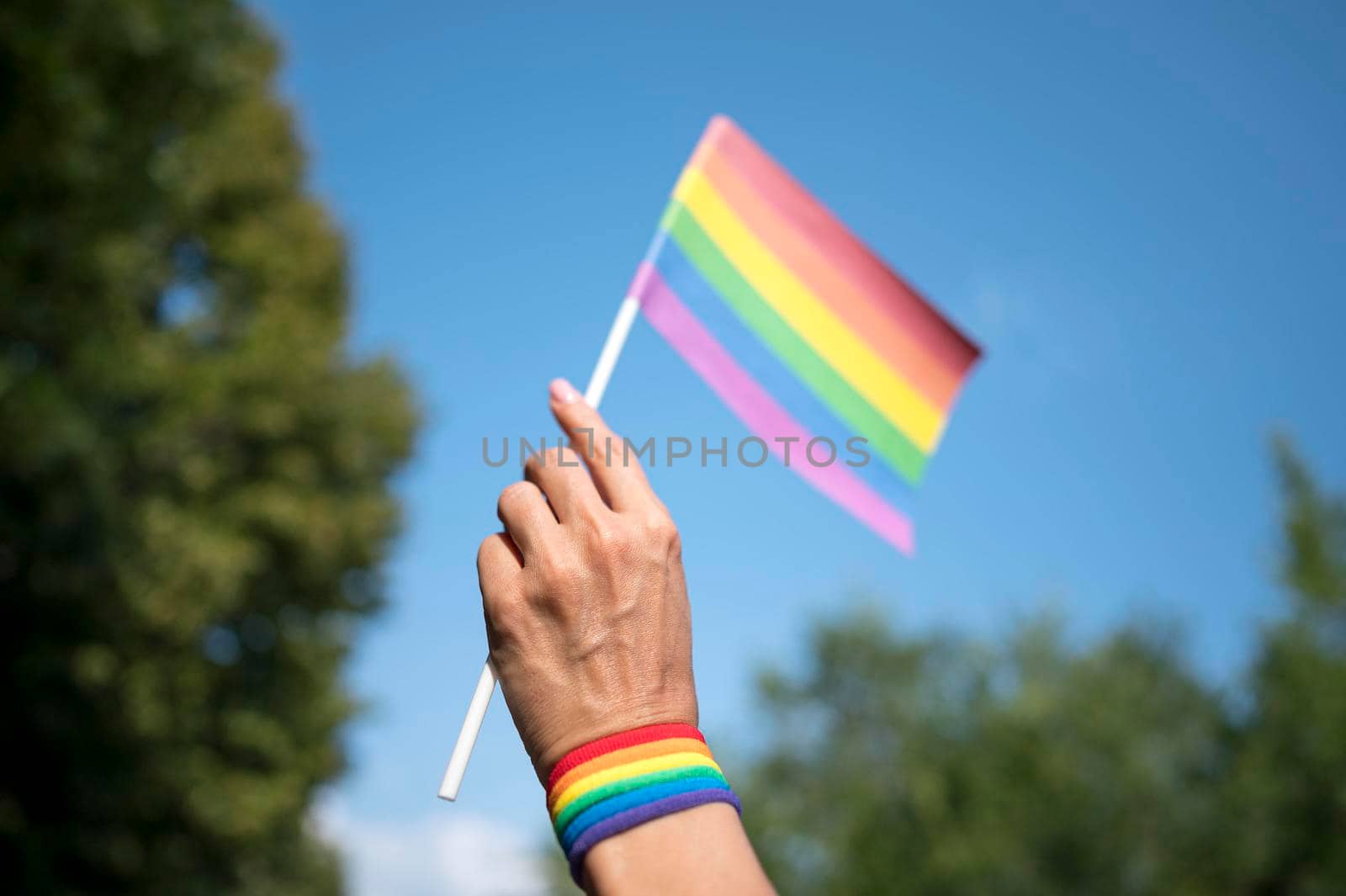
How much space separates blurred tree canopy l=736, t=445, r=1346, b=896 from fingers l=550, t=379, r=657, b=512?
2981cm

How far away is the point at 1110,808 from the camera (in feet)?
97.6

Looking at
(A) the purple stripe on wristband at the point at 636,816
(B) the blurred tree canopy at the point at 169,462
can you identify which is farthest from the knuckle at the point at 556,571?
(B) the blurred tree canopy at the point at 169,462

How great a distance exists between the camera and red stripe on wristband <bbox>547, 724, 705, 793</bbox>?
1.56 m

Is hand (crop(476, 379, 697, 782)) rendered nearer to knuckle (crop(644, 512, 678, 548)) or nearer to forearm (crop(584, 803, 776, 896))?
knuckle (crop(644, 512, 678, 548))

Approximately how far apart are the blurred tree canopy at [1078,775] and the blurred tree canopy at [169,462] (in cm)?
1673

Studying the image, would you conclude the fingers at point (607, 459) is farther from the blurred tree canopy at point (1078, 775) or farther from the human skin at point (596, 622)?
the blurred tree canopy at point (1078, 775)

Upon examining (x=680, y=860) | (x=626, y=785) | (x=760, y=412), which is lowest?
(x=680, y=860)

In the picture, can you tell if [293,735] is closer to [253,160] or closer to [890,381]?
[253,160]

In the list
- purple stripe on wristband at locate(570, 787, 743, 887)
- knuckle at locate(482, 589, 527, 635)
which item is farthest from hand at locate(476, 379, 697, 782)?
purple stripe on wristband at locate(570, 787, 743, 887)

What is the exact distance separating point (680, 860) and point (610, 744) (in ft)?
0.62

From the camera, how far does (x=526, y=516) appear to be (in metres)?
1.75

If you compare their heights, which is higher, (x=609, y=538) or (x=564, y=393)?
(x=564, y=393)

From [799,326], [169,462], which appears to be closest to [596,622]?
[799,326]

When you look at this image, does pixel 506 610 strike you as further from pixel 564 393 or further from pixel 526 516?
pixel 564 393
